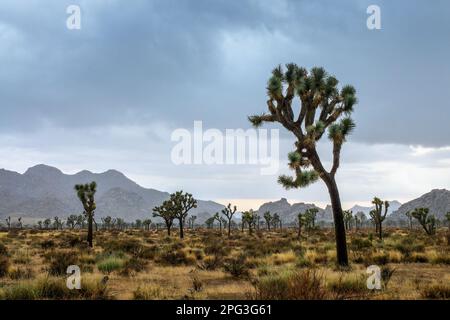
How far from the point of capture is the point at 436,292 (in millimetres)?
8766

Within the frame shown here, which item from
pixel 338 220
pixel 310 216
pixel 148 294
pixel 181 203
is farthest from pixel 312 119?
pixel 310 216

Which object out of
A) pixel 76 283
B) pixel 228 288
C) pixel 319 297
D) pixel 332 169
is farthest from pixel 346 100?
pixel 76 283

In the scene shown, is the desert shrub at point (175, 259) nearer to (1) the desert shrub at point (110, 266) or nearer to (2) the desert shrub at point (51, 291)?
(1) the desert shrub at point (110, 266)

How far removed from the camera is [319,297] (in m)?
6.76

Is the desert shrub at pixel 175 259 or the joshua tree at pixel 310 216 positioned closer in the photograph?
the desert shrub at pixel 175 259

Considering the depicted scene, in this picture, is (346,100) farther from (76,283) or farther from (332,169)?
(76,283)

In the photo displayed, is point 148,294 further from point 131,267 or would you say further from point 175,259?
point 175,259

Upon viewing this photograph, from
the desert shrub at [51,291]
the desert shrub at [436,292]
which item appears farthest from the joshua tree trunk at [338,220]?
the desert shrub at [51,291]

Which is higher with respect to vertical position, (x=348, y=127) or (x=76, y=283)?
(x=348, y=127)

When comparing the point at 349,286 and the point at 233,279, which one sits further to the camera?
the point at 233,279

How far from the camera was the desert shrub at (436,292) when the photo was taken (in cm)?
868

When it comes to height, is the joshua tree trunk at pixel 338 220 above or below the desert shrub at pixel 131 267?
above

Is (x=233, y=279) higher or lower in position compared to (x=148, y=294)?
lower
